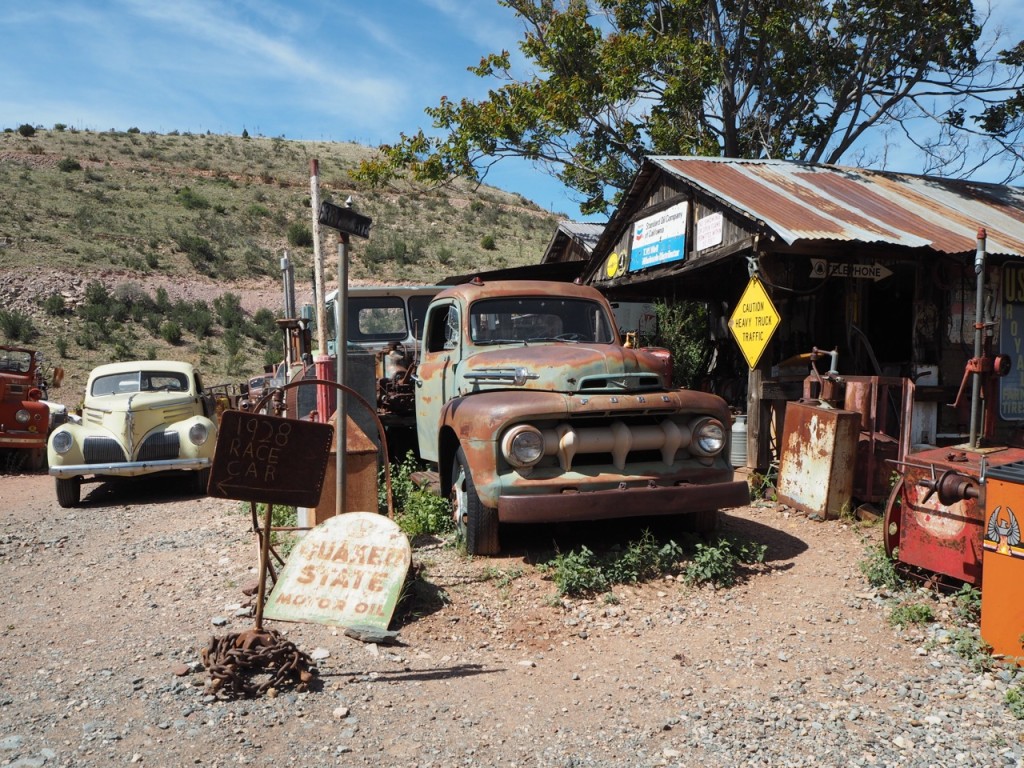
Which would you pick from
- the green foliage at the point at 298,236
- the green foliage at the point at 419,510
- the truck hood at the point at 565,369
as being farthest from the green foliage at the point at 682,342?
the green foliage at the point at 298,236

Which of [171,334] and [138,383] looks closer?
[138,383]

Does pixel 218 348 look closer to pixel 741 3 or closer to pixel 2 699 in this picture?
pixel 741 3

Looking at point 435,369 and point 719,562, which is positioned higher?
point 435,369

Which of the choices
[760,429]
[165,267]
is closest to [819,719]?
[760,429]

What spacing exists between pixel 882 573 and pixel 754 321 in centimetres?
329

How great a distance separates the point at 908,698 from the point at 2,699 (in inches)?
157

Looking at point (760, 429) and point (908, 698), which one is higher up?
point (760, 429)

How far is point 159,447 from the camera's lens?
8.78m

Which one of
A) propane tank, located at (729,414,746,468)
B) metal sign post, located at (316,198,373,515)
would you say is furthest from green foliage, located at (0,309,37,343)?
propane tank, located at (729,414,746,468)

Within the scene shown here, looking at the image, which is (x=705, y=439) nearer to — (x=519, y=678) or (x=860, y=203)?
(x=519, y=678)

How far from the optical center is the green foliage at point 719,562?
4.73 m

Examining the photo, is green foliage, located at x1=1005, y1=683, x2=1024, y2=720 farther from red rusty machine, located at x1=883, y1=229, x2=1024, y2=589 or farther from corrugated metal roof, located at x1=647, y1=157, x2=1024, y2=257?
corrugated metal roof, located at x1=647, y1=157, x2=1024, y2=257

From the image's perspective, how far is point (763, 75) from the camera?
1554 centimetres

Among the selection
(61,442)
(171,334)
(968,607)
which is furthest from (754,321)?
(171,334)
